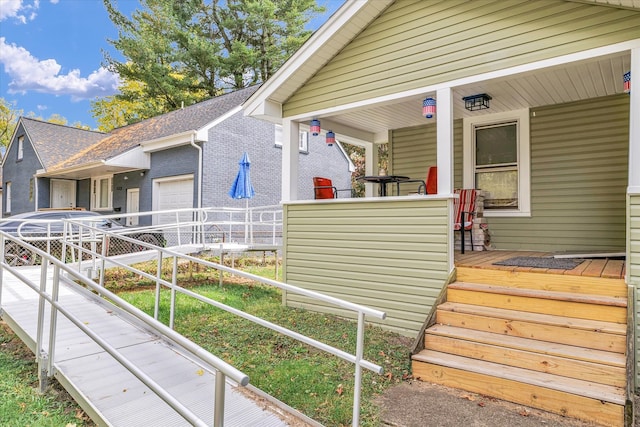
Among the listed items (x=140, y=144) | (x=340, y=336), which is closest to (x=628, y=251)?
(x=340, y=336)

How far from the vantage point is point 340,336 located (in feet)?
15.2

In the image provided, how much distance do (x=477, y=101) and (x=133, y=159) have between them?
33.7 ft

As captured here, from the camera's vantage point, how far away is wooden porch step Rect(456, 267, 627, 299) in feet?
12.1

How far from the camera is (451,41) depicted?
4648 millimetres

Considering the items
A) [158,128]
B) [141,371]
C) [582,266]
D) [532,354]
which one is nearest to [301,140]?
[158,128]

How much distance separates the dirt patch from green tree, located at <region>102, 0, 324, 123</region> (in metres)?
18.9

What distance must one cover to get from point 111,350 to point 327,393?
1.68 m

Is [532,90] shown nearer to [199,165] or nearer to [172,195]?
[199,165]

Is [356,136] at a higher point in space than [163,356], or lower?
higher

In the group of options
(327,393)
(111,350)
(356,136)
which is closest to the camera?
(111,350)

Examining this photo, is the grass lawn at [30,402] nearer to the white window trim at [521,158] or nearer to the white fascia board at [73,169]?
the white window trim at [521,158]

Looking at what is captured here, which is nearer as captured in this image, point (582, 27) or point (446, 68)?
point (582, 27)

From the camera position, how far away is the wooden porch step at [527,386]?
282 cm

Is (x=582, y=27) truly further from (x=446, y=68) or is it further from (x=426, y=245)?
(x=426, y=245)
